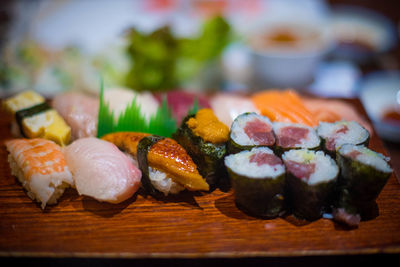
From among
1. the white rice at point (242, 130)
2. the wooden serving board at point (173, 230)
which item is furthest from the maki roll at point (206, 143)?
the wooden serving board at point (173, 230)

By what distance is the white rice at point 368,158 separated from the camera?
176 centimetres

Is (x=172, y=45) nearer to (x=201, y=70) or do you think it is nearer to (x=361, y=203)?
(x=201, y=70)

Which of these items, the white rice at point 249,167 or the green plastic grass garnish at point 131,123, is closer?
the white rice at point 249,167

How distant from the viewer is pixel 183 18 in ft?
16.1

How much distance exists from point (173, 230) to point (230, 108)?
1038mm

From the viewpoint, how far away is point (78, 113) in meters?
2.44

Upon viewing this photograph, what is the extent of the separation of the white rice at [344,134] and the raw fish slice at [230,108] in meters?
0.54

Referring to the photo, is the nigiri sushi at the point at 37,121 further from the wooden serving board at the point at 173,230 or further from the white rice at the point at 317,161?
the white rice at the point at 317,161

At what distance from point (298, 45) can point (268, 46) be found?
0.31 metres

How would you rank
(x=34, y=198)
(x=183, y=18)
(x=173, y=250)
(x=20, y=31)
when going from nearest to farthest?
1. (x=173, y=250)
2. (x=34, y=198)
3. (x=20, y=31)
4. (x=183, y=18)

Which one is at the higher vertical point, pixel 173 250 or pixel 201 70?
pixel 201 70

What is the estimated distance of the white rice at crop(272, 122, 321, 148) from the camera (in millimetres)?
2018

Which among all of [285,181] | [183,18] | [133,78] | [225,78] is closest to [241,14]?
[183,18]

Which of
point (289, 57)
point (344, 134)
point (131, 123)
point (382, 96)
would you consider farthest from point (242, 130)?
point (382, 96)
